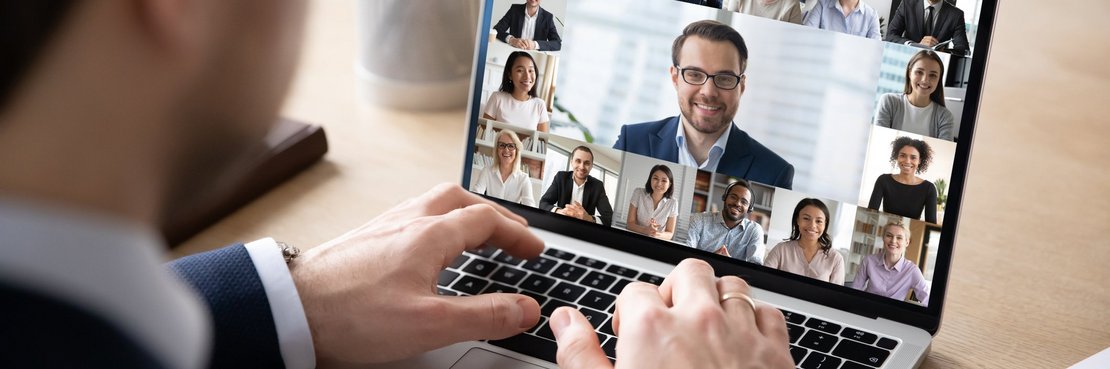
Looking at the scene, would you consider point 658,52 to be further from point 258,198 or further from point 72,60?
point 72,60

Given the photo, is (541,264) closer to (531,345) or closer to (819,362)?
(531,345)

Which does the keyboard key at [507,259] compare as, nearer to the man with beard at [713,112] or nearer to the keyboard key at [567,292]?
the keyboard key at [567,292]

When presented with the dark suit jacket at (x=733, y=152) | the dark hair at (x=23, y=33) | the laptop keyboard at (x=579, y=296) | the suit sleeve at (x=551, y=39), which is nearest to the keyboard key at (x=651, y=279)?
the laptop keyboard at (x=579, y=296)

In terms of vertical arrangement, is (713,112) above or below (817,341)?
above

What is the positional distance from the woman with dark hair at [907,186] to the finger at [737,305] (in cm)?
13

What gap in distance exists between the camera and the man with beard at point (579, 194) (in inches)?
35.1

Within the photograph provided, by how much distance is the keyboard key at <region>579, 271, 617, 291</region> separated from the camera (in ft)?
2.82

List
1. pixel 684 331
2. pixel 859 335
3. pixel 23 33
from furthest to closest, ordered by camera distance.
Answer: pixel 859 335
pixel 684 331
pixel 23 33

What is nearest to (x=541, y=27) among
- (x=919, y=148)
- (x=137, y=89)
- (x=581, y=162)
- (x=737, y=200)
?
(x=581, y=162)

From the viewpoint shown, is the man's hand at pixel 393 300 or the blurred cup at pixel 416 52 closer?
the man's hand at pixel 393 300

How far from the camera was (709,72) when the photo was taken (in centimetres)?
83

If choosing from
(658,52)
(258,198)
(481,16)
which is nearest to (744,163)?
(658,52)

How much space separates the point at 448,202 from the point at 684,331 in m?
0.28

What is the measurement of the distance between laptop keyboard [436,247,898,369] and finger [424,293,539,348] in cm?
2
